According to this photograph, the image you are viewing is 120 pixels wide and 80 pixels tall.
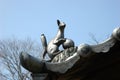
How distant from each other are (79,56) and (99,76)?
1.04m

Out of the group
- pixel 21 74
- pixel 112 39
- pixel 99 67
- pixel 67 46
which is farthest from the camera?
pixel 21 74

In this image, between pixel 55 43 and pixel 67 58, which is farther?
pixel 55 43

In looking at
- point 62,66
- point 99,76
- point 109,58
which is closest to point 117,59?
point 109,58

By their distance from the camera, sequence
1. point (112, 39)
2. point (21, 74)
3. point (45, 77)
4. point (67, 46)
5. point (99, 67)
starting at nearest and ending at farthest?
point (112, 39), point (45, 77), point (99, 67), point (67, 46), point (21, 74)

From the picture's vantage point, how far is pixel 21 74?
23.0m

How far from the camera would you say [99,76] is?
5.11 metres

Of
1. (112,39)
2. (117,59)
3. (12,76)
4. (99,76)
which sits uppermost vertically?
(112,39)

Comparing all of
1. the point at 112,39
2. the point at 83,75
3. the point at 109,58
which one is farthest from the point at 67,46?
the point at 112,39

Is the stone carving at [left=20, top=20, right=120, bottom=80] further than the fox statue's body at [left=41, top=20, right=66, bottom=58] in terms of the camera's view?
No

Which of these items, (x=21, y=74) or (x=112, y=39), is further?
(x=21, y=74)

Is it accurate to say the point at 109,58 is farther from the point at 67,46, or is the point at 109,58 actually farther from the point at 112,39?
the point at 67,46

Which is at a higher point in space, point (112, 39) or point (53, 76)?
point (112, 39)

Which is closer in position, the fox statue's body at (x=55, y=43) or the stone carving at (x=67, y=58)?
the stone carving at (x=67, y=58)

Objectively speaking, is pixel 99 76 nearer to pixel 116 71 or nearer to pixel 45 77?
pixel 116 71
